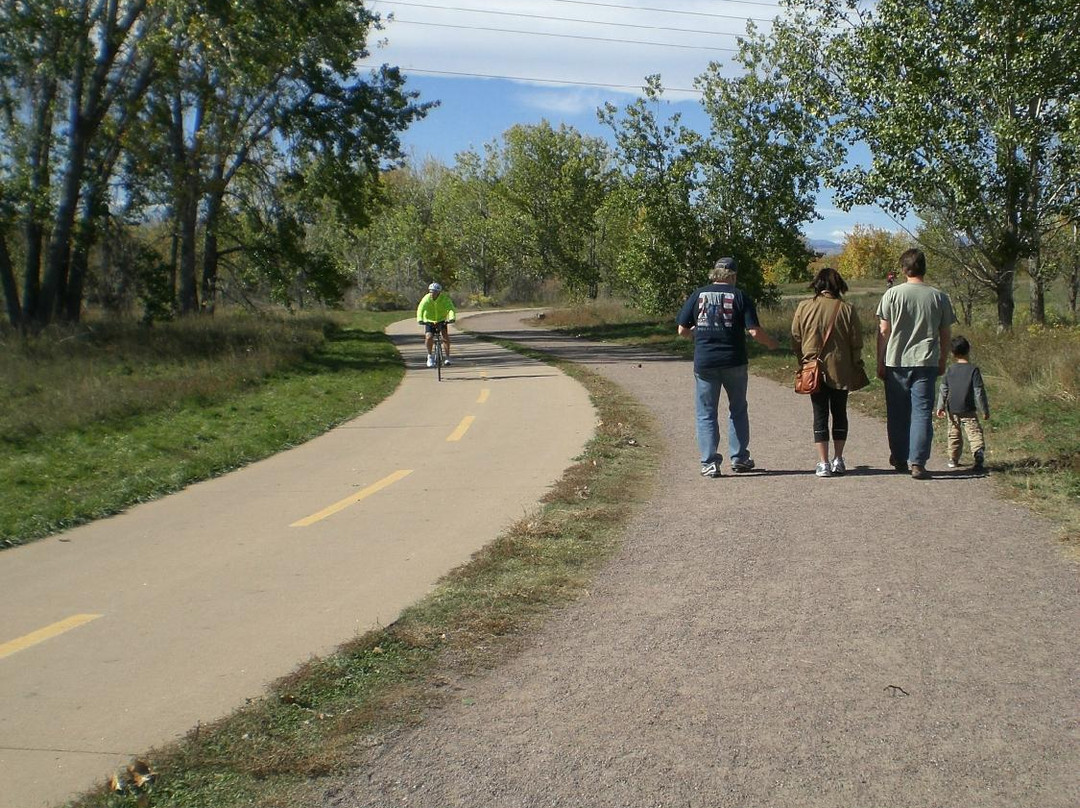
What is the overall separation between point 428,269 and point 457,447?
83.0m

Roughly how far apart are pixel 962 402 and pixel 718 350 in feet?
7.27

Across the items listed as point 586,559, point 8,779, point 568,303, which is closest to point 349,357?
point 586,559

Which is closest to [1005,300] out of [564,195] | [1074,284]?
[1074,284]

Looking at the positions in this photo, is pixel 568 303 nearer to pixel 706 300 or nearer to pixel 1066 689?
pixel 706 300

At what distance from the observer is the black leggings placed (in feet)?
31.9

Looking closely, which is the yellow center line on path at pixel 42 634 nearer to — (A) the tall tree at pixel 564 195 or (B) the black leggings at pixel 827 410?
(B) the black leggings at pixel 827 410

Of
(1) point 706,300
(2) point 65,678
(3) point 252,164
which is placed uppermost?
(3) point 252,164

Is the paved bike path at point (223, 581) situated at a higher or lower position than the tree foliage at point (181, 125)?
lower

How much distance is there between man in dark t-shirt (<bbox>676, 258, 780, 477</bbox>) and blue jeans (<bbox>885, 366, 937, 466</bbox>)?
1.15 metres

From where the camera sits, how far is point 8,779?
13.9ft

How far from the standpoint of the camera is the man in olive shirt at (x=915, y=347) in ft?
31.0

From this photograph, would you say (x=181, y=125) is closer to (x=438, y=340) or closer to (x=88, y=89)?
(x=88, y=89)

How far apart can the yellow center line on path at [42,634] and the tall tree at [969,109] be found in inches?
855

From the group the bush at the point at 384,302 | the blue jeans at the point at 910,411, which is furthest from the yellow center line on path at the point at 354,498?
the bush at the point at 384,302
